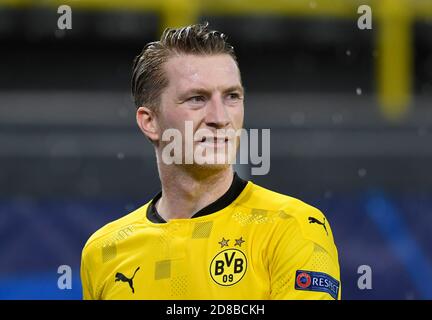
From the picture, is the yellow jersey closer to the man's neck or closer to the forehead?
the man's neck

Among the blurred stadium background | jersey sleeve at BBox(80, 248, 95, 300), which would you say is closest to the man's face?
jersey sleeve at BBox(80, 248, 95, 300)

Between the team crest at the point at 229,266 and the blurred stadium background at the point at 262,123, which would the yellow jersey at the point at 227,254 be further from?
the blurred stadium background at the point at 262,123

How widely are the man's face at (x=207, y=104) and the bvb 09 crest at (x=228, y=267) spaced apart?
0.79 feet

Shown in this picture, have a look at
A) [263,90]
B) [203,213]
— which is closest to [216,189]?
[203,213]

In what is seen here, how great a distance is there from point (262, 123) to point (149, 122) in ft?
15.8

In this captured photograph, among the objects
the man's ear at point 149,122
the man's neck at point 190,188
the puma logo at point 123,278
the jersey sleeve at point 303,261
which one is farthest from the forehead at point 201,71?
the puma logo at point 123,278

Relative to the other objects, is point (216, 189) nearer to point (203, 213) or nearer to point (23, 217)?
point (203, 213)

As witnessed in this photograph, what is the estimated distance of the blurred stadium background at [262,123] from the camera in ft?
17.5

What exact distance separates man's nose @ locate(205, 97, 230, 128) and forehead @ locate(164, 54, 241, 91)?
0.15 ft

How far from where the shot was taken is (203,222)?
8.21 feet

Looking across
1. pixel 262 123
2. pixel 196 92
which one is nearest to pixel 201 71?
pixel 196 92

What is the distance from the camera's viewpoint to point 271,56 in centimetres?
945

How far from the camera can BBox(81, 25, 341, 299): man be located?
231 centimetres

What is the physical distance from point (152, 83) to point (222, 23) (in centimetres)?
691
